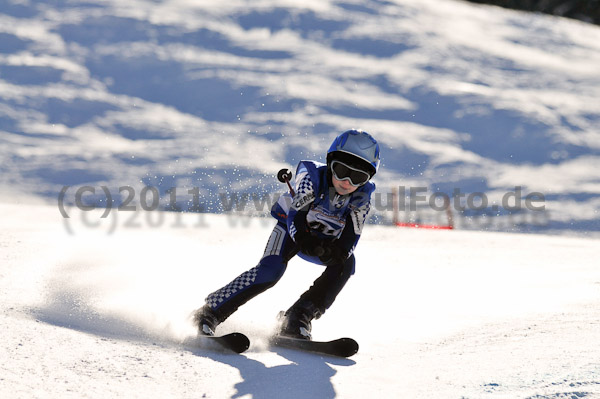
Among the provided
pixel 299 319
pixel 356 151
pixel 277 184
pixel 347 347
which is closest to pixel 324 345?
pixel 347 347

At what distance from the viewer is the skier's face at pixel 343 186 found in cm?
408

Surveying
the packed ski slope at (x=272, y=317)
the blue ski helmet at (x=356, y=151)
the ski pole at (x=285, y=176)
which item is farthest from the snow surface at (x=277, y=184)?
the blue ski helmet at (x=356, y=151)

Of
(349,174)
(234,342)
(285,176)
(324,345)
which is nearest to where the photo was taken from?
(234,342)

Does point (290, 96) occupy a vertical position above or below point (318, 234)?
above

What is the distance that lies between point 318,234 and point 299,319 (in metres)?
0.49

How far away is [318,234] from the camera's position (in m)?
4.24

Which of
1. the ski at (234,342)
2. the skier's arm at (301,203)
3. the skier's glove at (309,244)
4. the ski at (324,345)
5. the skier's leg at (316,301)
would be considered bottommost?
the ski at (324,345)

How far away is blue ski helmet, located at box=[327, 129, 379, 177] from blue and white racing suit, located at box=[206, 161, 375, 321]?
0.49 ft

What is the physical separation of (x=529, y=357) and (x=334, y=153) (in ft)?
4.72

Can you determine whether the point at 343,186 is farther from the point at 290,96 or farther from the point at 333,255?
the point at 290,96

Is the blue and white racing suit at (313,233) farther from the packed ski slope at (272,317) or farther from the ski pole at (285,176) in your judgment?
the packed ski slope at (272,317)

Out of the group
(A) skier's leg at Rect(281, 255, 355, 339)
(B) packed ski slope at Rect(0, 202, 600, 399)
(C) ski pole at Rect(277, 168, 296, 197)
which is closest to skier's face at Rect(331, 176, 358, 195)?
(C) ski pole at Rect(277, 168, 296, 197)

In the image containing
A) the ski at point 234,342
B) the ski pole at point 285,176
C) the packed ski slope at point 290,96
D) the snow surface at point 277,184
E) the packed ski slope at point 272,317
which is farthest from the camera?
the packed ski slope at point 290,96

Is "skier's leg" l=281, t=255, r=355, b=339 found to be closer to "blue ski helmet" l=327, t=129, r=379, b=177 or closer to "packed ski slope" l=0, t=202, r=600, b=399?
"packed ski slope" l=0, t=202, r=600, b=399
